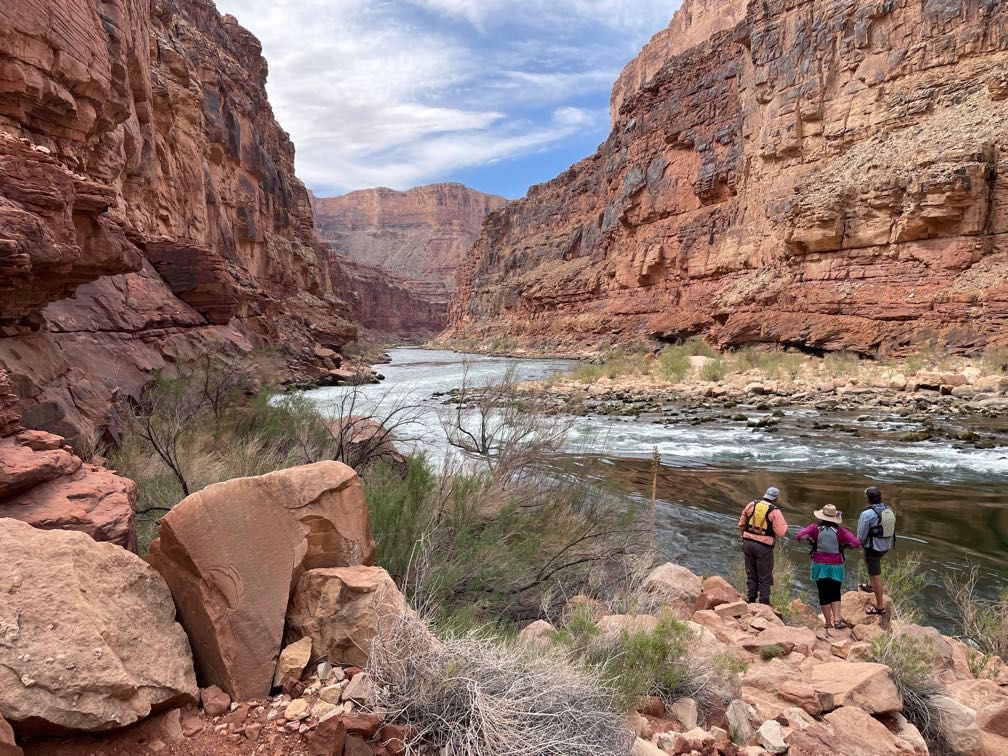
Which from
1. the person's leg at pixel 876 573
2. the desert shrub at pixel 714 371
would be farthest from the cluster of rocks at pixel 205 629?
the desert shrub at pixel 714 371

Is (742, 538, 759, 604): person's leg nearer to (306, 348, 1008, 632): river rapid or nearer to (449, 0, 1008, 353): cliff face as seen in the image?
(306, 348, 1008, 632): river rapid

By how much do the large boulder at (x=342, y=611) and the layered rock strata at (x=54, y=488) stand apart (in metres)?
0.90

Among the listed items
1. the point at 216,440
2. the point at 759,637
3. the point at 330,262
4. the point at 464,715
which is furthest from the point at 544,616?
the point at 330,262

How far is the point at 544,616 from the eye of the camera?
3.66 metres

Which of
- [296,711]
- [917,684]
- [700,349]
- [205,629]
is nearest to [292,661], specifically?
[296,711]

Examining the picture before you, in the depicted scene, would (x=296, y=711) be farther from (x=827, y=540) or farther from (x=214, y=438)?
(x=214, y=438)

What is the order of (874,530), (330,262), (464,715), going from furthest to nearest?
(330,262)
(874,530)
(464,715)

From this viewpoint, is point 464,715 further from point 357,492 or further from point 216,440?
point 216,440

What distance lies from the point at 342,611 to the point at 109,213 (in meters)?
7.10

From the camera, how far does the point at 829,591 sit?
4.77 meters

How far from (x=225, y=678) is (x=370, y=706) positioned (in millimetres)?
544

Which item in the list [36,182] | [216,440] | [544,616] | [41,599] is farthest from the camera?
[216,440]

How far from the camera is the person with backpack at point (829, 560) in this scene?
4691 mm

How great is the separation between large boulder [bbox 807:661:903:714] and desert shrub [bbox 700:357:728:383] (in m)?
18.1
